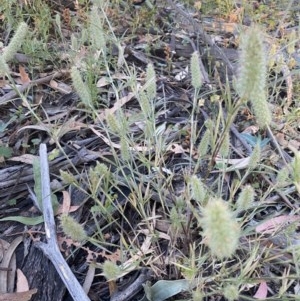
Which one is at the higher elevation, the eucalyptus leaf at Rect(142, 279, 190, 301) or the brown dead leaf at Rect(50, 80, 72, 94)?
the brown dead leaf at Rect(50, 80, 72, 94)

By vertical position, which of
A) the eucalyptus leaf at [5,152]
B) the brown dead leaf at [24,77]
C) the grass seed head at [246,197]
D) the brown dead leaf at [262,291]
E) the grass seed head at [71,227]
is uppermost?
the grass seed head at [246,197]

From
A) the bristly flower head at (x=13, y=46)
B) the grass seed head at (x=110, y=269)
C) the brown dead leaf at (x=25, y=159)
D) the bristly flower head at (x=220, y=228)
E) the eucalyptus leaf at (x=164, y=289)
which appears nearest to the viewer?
the bristly flower head at (x=220, y=228)

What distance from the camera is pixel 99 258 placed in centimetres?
130

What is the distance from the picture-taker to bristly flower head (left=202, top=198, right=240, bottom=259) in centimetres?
74

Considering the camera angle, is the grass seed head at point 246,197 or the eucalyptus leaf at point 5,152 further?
the eucalyptus leaf at point 5,152

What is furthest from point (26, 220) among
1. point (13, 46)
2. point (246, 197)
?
point (246, 197)

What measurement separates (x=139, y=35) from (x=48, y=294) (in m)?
1.43

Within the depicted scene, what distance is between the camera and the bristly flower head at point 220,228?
2.43ft

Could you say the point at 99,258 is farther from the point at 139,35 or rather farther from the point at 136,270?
the point at 139,35

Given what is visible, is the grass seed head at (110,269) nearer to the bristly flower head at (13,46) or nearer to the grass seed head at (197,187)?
the grass seed head at (197,187)

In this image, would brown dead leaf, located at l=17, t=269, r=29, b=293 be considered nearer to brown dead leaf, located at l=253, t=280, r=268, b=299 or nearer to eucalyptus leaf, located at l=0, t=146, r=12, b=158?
eucalyptus leaf, located at l=0, t=146, r=12, b=158

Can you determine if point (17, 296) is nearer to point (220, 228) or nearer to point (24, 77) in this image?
point (220, 228)

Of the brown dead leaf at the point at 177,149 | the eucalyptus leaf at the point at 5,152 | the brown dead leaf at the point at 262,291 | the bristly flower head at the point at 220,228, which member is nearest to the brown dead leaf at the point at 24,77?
the eucalyptus leaf at the point at 5,152

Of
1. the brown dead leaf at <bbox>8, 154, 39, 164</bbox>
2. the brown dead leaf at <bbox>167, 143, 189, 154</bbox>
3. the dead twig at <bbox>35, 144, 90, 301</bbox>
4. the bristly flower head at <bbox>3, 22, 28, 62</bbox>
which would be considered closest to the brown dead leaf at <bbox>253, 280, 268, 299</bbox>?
the dead twig at <bbox>35, 144, 90, 301</bbox>
